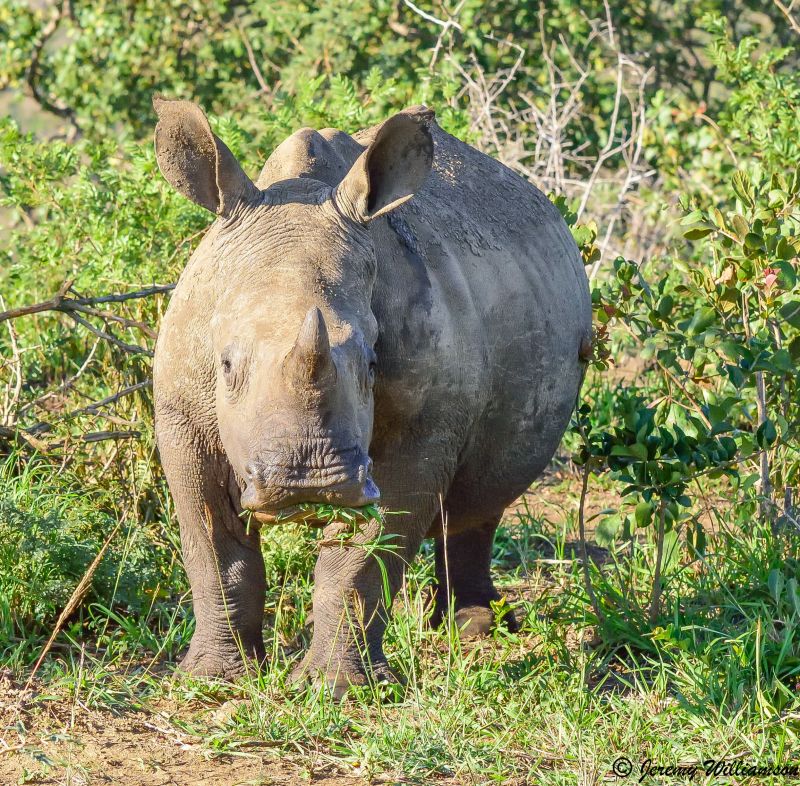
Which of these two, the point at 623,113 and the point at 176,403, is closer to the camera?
the point at 176,403

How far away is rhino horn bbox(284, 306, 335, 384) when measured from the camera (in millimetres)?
3824

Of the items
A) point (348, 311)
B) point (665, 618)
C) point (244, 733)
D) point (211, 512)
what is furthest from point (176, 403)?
point (665, 618)

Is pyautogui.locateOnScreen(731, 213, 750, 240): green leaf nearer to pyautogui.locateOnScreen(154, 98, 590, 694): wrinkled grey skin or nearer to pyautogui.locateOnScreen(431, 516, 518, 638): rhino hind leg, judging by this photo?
pyautogui.locateOnScreen(154, 98, 590, 694): wrinkled grey skin

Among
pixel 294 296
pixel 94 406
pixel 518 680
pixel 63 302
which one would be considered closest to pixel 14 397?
pixel 94 406

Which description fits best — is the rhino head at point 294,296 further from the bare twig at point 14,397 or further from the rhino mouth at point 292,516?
the bare twig at point 14,397

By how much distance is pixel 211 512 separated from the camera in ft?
15.9

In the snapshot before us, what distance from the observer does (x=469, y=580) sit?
20.5ft

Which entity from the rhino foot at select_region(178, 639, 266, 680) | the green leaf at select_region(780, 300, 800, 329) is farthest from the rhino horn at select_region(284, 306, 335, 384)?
the green leaf at select_region(780, 300, 800, 329)

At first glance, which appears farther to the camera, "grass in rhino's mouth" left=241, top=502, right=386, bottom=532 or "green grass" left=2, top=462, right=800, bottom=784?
"green grass" left=2, top=462, right=800, bottom=784

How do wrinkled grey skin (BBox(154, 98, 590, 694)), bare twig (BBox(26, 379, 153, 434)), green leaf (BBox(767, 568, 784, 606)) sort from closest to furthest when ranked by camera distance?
wrinkled grey skin (BBox(154, 98, 590, 694))
green leaf (BBox(767, 568, 784, 606))
bare twig (BBox(26, 379, 153, 434))

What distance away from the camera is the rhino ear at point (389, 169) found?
4.59 m

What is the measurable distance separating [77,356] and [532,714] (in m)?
3.67

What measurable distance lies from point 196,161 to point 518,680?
7.21 ft

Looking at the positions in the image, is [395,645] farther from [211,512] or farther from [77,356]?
[77,356]
